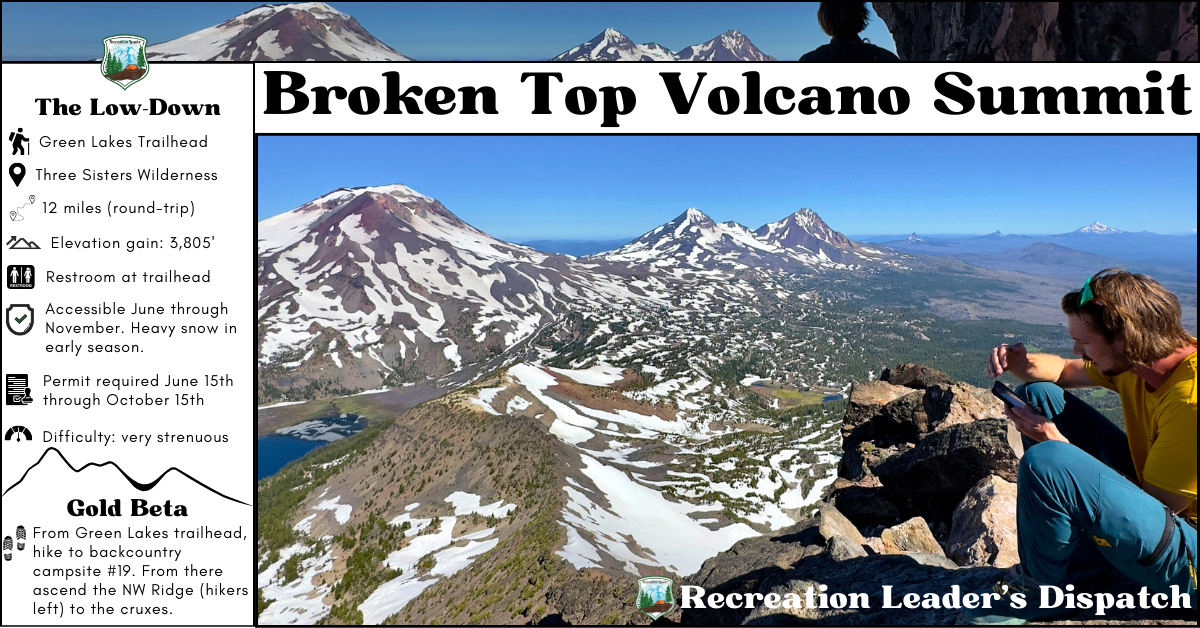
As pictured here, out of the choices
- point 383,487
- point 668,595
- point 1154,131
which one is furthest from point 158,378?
point 383,487

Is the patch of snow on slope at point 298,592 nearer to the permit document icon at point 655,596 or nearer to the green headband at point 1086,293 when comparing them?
the permit document icon at point 655,596

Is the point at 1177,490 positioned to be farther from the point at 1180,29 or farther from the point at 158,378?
the point at 1180,29

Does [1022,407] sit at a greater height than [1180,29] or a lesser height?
lesser

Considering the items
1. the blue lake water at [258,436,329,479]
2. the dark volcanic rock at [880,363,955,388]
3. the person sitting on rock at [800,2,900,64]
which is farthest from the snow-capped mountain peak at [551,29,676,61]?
the blue lake water at [258,436,329,479]

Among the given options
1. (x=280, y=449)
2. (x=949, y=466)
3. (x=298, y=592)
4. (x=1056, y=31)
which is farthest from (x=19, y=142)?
(x=280, y=449)

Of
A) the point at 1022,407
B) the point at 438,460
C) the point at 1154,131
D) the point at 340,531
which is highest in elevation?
the point at 1154,131

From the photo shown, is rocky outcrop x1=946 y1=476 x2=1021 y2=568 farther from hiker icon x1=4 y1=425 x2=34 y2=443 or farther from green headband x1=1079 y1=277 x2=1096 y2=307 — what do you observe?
hiker icon x1=4 y1=425 x2=34 y2=443
